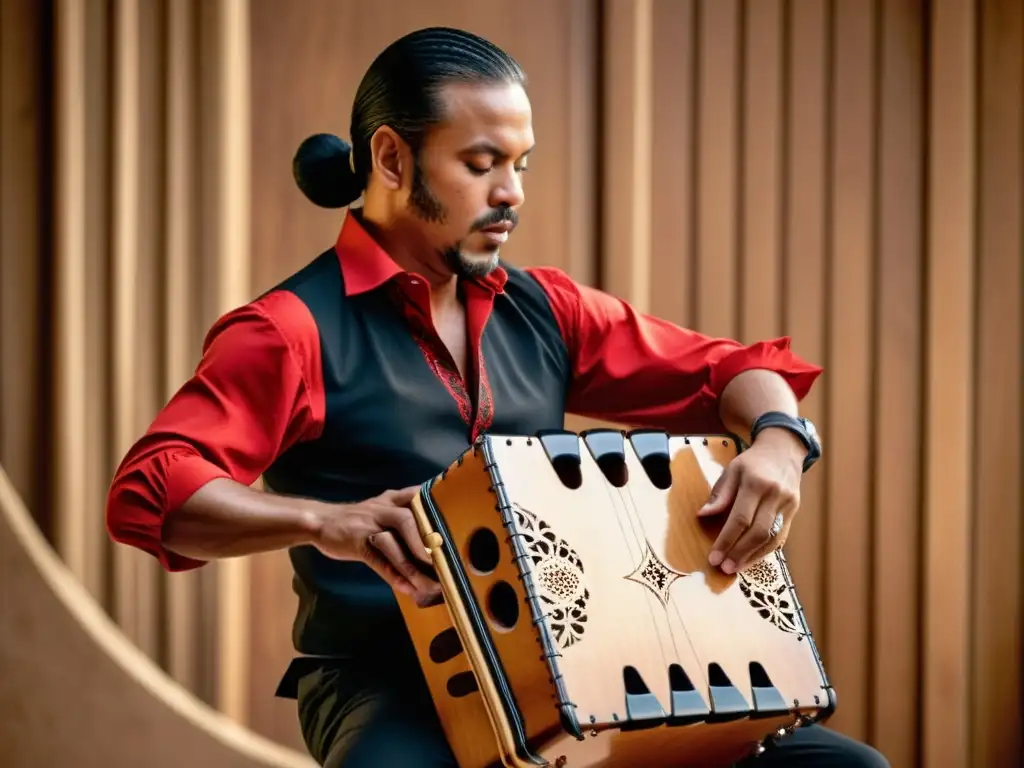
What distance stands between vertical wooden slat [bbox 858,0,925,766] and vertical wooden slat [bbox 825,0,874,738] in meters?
0.02

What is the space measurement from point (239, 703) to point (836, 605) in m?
1.09

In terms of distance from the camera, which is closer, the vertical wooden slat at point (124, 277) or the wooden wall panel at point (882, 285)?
the vertical wooden slat at point (124, 277)

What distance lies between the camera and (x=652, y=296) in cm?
257

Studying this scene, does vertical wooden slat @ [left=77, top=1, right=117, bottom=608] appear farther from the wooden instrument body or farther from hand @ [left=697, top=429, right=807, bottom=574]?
hand @ [left=697, top=429, right=807, bottom=574]

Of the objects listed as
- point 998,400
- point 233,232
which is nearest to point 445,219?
point 233,232

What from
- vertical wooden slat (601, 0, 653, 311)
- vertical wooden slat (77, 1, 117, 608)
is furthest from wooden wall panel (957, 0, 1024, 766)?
vertical wooden slat (77, 1, 117, 608)

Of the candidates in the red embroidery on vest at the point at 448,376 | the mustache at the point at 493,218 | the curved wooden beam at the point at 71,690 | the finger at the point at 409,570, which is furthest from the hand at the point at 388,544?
the curved wooden beam at the point at 71,690

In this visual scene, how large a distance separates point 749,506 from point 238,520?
0.49 metres

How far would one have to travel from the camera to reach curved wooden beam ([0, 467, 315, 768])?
2.11 meters

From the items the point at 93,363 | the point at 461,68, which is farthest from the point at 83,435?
the point at 461,68

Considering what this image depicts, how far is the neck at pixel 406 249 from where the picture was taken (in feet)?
5.13

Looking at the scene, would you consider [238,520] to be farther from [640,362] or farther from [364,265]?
[640,362]

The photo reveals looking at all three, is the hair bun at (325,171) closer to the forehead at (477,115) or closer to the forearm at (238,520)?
the forehead at (477,115)

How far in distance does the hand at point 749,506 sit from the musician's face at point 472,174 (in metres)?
0.35
